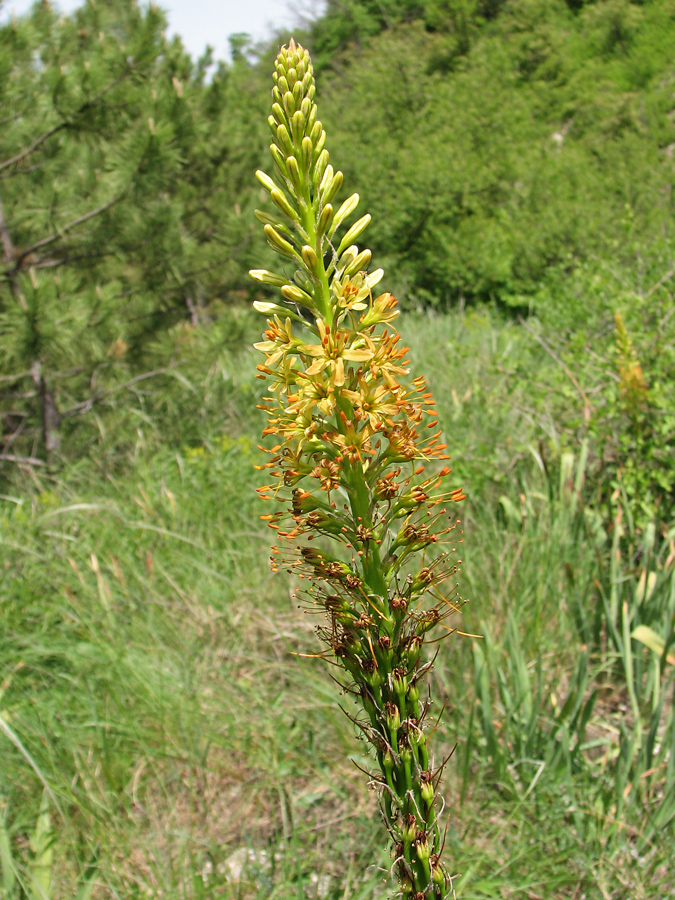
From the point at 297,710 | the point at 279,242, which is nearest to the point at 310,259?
the point at 279,242

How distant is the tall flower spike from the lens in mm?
1388

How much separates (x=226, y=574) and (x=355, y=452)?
3286mm

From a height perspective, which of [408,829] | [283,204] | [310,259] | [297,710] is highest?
[283,204]

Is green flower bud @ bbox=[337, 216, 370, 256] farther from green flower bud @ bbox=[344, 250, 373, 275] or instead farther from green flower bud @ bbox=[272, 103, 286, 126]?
green flower bud @ bbox=[272, 103, 286, 126]

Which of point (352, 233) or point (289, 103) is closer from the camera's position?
point (289, 103)

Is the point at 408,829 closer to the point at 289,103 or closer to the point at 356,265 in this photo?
the point at 356,265

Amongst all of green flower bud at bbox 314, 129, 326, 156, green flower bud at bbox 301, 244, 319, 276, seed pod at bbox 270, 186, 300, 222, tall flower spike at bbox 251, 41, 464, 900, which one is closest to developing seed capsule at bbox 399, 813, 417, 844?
tall flower spike at bbox 251, 41, 464, 900

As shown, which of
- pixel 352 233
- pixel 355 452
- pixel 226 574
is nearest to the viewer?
pixel 355 452

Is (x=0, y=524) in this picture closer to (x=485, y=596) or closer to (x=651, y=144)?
(x=485, y=596)

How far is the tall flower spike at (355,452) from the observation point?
139 centimetres

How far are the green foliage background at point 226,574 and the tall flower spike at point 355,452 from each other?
950 mm

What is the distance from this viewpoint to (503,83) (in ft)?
56.6

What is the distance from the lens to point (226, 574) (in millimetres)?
4441

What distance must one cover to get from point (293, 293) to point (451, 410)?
4.15 meters
